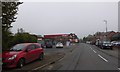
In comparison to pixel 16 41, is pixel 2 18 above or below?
above

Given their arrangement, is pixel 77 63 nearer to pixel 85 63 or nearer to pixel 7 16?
pixel 85 63

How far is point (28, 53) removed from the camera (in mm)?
14727

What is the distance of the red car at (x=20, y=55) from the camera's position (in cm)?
1276

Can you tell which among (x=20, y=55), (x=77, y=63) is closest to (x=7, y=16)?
(x=20, y=55)

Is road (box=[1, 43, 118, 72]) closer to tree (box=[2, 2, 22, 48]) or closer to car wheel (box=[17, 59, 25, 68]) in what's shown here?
car wheel (box=[17, 59, 25, 68])

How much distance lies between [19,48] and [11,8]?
363 cm

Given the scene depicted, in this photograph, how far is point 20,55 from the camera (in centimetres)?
1349

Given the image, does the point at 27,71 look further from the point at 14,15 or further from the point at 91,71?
the point at 14,15

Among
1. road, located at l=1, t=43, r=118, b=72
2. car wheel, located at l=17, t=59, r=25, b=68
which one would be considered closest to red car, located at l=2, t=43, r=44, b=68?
car wheel, located at l=17, t=59, r=25, b=68

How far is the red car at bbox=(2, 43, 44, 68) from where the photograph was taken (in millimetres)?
12758

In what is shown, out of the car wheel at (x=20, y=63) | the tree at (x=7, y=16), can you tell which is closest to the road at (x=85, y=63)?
the car wheel at (x=20, y=63)

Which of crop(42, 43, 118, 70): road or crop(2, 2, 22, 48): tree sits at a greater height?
crop(2, 2, 22, 48): tree

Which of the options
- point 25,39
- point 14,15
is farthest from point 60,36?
point 14,15

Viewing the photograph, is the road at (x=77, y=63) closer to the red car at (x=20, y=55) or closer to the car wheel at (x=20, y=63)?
the car wheel at (x=20, y=63)
